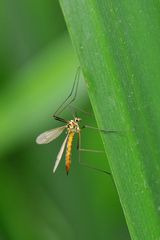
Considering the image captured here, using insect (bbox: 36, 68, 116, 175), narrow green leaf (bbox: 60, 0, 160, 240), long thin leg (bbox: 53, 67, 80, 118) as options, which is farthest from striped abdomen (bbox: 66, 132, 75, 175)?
narrow green leaf (bbox: 60, 0, 160, 240)

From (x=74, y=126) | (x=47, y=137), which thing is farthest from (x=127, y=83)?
(x=74, y=126)

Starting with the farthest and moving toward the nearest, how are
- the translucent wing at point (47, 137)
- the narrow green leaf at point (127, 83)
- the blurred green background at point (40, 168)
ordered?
the blurred green background at point (40, 168)
the translucent wing at point (47, 137)
the narrow green leaf at point (127, 83)

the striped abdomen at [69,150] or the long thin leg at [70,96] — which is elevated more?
the long thin leg at [70,96]

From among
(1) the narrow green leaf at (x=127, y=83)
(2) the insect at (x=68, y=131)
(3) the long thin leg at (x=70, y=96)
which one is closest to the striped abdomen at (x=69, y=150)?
(2) the insect at (x=68, y=131)

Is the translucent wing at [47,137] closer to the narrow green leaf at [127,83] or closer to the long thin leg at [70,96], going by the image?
the long thin leg at [70,96]

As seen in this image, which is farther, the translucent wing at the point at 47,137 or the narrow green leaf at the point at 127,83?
the translucent wing at the point at 47,137

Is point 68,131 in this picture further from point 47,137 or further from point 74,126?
point 47,137

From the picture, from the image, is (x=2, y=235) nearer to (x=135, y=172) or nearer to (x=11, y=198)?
(x=11, y=198)

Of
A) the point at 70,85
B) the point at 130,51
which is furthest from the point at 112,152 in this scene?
the point at 70,85
